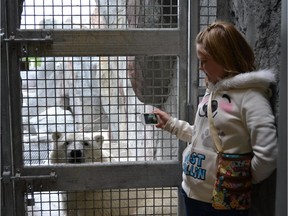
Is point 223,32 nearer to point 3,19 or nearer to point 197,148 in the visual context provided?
point 197,148

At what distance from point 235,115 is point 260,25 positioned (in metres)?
0.43

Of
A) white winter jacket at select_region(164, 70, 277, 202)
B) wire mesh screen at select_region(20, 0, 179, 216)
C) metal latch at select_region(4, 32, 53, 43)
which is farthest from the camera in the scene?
wire mesh screen at select_region(20, 0, 179, 216)

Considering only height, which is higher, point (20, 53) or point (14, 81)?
point (20, 53)

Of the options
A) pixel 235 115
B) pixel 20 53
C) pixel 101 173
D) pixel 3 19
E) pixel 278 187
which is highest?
pixel 3 19

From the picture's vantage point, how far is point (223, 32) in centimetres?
191

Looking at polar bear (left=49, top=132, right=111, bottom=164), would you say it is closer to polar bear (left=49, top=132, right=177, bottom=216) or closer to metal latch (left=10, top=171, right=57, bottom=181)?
polar bear (left=49, top=132, right=177, bottom=216)

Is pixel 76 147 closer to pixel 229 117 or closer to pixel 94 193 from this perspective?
pixel 94 193

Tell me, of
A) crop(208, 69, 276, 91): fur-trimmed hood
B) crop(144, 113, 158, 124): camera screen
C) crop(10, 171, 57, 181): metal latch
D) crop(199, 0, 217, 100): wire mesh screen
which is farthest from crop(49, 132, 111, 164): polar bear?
crop(208, 69, 276, 91): fur-trimmed hood

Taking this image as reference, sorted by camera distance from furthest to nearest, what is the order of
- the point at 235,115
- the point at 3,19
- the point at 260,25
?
the point at 3,19 < the point at 260,25 < the point at 235,115

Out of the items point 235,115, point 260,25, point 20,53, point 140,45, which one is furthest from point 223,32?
point 20,53

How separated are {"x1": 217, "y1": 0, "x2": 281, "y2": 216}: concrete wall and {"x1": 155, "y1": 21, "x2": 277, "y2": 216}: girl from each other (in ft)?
0.24

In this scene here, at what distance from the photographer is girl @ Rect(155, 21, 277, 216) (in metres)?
1.76

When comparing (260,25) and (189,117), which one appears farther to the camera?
(189,117)

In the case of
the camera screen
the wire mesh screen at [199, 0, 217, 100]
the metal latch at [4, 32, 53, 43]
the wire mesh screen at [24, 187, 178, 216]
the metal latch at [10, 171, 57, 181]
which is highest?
the wire mesh screen at [199, 0, 217, 100]
